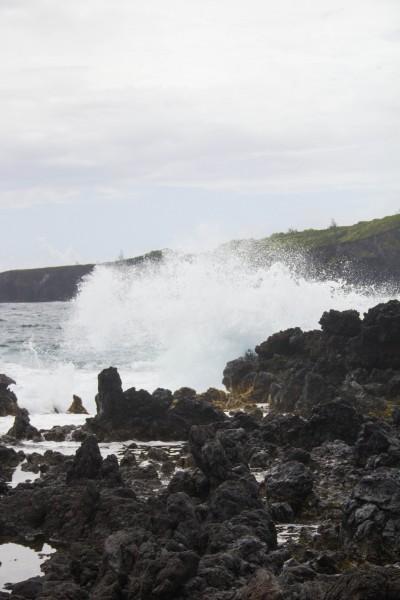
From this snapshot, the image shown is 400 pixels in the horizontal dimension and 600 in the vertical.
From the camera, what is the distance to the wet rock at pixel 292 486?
16.6 m

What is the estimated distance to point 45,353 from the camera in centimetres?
5659

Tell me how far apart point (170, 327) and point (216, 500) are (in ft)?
119

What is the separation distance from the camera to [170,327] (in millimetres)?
51094

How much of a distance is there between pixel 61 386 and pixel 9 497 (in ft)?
64.8

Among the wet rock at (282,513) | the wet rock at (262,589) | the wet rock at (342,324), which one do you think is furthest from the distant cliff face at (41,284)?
the wet rock at (262,589)

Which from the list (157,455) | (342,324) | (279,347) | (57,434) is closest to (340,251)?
(279,347)

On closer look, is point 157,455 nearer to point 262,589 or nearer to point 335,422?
point 335,422

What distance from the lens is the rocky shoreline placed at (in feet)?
37.2

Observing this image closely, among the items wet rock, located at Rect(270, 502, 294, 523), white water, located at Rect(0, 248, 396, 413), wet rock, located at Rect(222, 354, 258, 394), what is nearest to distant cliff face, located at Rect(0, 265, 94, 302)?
white water, located at Rect(0, 248, 396, 413)

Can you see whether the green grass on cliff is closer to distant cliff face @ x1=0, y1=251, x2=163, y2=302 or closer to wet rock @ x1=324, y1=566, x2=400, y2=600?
distant cliff face @ x1=0, y1=251, x2=163, y2=302

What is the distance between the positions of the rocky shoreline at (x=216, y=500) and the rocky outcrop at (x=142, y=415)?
5 cm

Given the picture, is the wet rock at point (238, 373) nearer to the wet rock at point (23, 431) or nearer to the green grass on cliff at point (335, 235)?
the wet rock at point (23, 431)

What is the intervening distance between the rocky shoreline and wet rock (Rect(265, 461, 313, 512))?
0.10 feet

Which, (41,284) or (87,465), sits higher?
(41,284)
